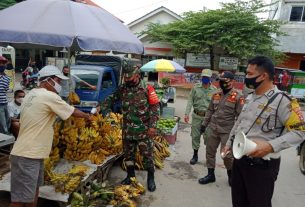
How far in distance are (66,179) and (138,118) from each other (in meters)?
1.48

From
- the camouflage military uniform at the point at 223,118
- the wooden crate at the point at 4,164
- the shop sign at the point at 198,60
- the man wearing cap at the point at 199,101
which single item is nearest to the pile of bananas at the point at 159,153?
the man wearing cap at the point at 199,101

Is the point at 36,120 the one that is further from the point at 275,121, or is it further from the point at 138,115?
the point at 275,121

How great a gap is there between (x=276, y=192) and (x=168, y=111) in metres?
4.41

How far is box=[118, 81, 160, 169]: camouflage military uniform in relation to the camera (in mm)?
4770

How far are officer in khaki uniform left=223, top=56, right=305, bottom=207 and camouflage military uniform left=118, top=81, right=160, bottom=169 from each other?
195 centimetres

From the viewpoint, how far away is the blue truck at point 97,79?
924cm

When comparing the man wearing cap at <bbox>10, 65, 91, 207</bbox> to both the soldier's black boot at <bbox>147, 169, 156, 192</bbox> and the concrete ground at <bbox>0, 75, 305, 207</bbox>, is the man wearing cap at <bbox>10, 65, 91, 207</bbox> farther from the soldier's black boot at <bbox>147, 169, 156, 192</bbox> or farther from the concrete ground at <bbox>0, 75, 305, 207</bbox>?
the soldier's black boot at <bbox>147, 169, 156, 192</bbox>

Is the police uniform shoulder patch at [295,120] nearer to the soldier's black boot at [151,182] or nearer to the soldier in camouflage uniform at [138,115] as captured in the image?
the soldier in camouflage uniform at [138,115]

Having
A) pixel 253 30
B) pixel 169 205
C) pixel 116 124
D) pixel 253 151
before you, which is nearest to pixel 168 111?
pixel 116 124

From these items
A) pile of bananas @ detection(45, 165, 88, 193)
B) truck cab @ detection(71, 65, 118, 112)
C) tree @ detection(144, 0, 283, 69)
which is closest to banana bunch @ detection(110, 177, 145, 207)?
pile of bananas @ detection(45, 165, 88, 193)

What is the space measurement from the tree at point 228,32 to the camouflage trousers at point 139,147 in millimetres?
13869

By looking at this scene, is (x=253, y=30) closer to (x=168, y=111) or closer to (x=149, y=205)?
(x=168, y=111)

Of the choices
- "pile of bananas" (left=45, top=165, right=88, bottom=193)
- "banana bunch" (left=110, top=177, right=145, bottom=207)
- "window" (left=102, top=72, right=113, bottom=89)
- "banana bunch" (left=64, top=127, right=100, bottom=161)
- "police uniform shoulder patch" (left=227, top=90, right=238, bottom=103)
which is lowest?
"banana bunch" (left=110, top=177, right=145, bottom=207)

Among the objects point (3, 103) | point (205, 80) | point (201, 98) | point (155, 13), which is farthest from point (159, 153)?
point (155, 13)
